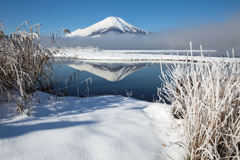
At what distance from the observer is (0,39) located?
193 centimetres

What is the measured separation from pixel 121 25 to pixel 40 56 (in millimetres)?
146476

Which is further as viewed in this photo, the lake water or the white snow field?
the lake water

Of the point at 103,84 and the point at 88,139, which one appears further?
the point at 103,84

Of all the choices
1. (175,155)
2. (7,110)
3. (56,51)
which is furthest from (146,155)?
(56,51)

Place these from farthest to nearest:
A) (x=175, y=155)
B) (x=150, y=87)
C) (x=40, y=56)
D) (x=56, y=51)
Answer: (x=150, y=87) < (x=56, y=51) < (x=40, y=56) < (x=175, y=155)

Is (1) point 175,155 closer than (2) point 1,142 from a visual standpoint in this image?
No

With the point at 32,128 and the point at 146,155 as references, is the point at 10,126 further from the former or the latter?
the point at 146,155

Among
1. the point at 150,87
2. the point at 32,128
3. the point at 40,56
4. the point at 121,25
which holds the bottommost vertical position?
the point at 150,87

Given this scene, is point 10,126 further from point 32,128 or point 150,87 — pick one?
point 150,87

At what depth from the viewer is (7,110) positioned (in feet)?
4.61

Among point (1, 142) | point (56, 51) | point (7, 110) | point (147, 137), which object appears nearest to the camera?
point (1, 142)

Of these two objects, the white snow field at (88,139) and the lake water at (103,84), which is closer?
the white snow field at (88,139)

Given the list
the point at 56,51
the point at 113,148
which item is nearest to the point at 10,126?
the point at 113,148

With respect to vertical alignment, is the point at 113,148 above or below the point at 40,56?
below
